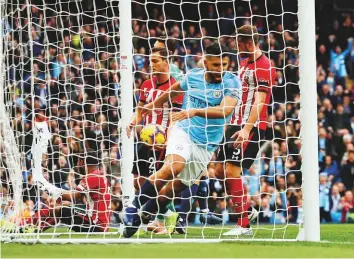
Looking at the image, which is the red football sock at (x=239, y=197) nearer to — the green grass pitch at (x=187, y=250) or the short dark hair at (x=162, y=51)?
the green grass pitch at (x=187, y=250)

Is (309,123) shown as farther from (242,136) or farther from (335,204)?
(335,204)

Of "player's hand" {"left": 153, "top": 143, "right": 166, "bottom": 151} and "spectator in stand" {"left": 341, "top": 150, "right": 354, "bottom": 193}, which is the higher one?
"player's hand" {"left": 153, "top": 143, "right": 166, "bottom": 151}

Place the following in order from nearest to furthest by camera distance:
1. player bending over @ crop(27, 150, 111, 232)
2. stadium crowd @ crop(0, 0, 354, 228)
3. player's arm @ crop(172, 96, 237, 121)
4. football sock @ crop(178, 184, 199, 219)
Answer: player's arm @ crop(172, 96, 237, 121)
player bending over @ crop(27, 150, 111, 232)
football sock @ crop(178, 184, 199, 219)
stadium crowd @ crop(0, 0, 354, 228)

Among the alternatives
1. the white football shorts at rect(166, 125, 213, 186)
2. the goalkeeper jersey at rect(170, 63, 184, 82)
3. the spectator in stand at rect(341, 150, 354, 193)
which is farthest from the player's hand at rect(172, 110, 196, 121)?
the spectator in stand at rect(341, 150, 354, 193)

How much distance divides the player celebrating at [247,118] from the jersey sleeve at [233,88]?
204 mm

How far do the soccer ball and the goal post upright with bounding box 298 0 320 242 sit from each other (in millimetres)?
1861

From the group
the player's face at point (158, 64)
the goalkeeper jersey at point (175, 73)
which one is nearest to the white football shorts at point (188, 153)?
the player's face at point (158, 64)

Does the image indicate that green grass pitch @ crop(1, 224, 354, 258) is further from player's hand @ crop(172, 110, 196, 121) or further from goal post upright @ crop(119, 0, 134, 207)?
goal post upright @ crop(119, 0, 134, 207)

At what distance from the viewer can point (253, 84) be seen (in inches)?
375

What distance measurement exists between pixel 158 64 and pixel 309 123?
1.92 m

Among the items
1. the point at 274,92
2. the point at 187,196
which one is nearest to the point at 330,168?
the point at 274,92

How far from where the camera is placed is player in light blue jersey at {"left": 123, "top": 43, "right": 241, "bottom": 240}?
8562 mm

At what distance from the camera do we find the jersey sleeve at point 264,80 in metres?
9.10

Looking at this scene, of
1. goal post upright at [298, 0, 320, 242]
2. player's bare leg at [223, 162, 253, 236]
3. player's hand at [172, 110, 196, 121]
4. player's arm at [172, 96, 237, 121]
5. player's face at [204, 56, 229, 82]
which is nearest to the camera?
goal post upright at [298, 0, 320, 242]
